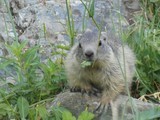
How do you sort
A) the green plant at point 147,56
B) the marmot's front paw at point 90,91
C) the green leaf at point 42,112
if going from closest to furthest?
the green leaf at point 42,112
the marmot's front paw at point 90,91
the green plant at point 147,56

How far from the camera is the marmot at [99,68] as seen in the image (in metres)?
4.47

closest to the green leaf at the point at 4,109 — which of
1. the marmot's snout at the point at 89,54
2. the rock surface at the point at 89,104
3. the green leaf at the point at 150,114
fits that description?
the rock surface at the point at 89,104

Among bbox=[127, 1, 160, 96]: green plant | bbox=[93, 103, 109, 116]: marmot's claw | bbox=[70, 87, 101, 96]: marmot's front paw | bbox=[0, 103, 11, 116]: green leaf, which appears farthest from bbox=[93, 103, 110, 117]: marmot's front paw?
bbox=[0, 103, 11, 116]: green leaf

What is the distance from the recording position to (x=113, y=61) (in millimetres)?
4598

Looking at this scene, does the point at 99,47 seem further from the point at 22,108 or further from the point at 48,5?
the point at 48,5

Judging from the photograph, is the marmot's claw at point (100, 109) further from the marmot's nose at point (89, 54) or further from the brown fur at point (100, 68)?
the marmot's nose at point (89, 54)

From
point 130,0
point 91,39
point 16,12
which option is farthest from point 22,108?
point 130,0

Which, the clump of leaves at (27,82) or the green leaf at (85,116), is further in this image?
the clump of leaves at (27,82)

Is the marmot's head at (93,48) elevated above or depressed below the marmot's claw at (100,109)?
above

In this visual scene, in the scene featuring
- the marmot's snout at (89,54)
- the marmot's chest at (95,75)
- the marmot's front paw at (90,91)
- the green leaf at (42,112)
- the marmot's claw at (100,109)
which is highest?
the marmot's snout at (89,54)

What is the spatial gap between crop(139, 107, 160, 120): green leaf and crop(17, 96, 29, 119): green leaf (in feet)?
3.00

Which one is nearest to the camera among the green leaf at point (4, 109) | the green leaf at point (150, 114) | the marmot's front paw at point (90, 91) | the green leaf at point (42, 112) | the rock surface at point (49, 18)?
the green leaf at point (150, 114)

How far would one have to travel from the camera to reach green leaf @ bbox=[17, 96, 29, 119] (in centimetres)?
429

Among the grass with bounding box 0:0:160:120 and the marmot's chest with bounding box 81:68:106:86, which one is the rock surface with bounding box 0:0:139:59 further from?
the marmot's chest with bounding box 81:68:106:86
